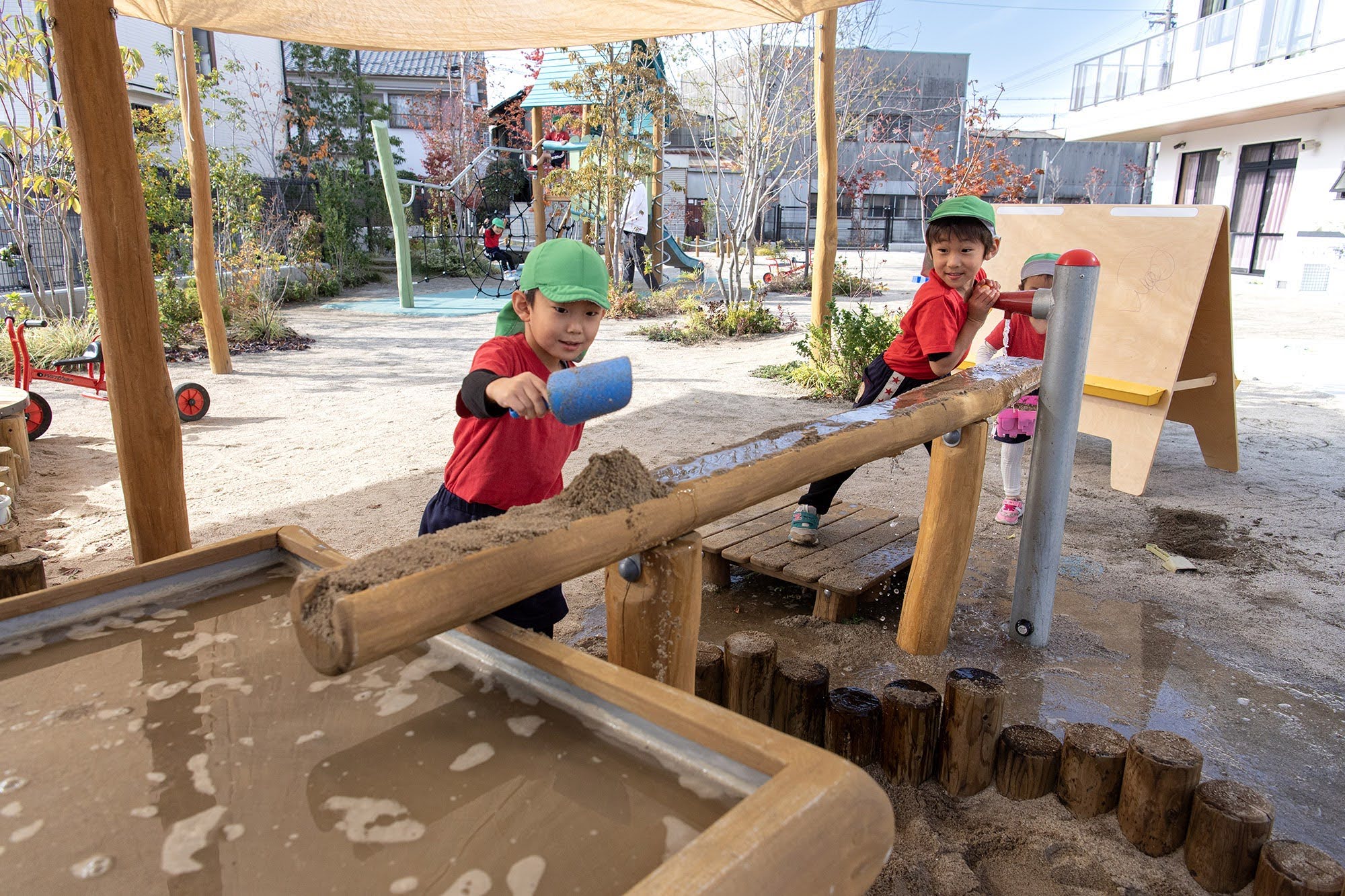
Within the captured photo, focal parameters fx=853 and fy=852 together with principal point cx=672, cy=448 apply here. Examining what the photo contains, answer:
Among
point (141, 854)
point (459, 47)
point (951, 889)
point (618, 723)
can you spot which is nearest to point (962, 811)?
point (951, 889)

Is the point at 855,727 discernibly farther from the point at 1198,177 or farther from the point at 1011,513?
the point at 1198,177

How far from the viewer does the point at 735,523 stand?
362cm

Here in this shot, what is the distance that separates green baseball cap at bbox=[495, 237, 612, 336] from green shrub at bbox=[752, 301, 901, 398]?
471 cm

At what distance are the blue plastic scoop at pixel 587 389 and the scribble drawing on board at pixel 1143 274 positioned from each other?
398 cm

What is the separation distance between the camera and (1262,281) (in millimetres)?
15406

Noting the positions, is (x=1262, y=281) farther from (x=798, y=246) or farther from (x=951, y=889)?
(x=951, y=889)

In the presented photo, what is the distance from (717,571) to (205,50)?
59.2ft

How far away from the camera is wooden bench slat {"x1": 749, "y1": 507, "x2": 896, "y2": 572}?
10.2 feet

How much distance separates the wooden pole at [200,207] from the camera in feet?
22.3

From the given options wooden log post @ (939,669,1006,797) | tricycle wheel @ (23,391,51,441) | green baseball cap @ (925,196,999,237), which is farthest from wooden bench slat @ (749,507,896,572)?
tricycle wheel @ (23,391,51,441)

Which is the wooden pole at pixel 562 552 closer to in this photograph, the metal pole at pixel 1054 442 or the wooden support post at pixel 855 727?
the wooden support post at pixel 855 727

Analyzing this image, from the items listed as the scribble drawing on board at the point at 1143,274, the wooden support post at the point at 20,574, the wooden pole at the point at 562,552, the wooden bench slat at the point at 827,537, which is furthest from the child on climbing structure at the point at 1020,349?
the wooden support post at the point at 20,574

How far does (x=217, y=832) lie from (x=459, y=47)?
4.50 m

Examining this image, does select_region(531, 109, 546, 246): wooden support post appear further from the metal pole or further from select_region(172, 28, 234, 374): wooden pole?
the metal pole
